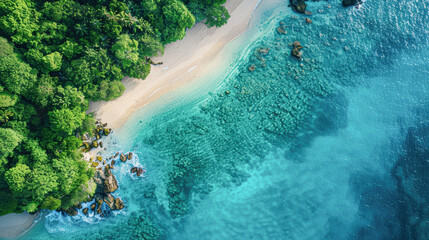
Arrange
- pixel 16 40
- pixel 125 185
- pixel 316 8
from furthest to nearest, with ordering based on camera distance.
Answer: pixel 316 8 < pixel 125 185 < pixel 16 40

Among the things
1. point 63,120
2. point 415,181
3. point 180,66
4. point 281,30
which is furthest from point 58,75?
point 415,181

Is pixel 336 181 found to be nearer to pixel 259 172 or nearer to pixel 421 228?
pixel 259 172

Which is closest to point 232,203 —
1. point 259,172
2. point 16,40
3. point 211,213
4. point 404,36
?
point 211,213

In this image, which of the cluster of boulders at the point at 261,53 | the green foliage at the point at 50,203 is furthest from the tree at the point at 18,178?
the cluster of boulders at the point at 261,53

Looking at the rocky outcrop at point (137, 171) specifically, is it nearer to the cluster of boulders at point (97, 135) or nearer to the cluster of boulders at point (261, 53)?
the cluster of boulders at point (97, 135)

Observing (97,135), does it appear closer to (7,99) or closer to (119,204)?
(119,204)

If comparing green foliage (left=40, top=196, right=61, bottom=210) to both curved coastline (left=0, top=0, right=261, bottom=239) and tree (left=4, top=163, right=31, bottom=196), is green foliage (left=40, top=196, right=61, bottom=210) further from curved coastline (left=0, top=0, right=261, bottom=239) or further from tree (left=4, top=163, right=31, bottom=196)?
curved coastline (left=0, top=0, right=261, bottom=239)
